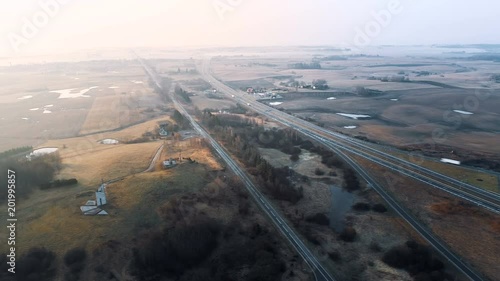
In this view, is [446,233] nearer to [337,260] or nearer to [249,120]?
[337,260]

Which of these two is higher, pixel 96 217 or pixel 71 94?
pixel 71 94

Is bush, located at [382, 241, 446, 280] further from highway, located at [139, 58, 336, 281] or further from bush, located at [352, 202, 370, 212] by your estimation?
bush, located at [352, 202, 370, 212]

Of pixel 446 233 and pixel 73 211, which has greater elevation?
pixel 73 211

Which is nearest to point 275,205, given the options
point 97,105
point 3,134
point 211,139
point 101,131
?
point 211,139

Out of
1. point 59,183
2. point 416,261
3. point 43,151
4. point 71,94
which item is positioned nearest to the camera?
point 416,261

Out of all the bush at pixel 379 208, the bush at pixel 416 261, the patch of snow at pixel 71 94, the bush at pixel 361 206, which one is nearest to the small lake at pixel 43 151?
the bush at pixel 361 206

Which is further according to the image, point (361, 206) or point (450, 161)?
point (450, 161)

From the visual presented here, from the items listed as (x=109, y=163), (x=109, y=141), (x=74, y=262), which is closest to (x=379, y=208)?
(x=74, y=262)

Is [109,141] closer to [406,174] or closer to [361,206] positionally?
[361,206]

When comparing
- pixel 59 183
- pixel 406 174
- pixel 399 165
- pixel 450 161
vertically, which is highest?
pixel 59 183
